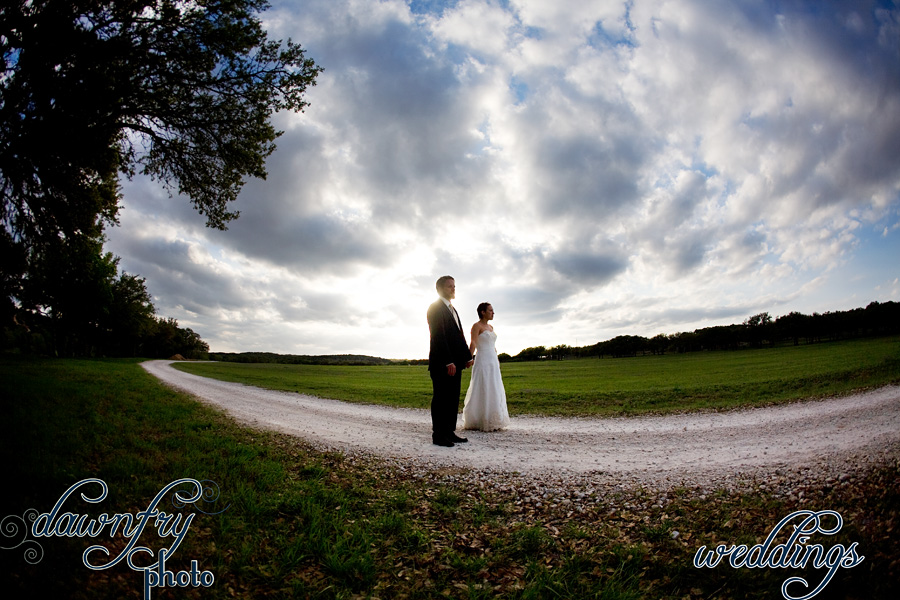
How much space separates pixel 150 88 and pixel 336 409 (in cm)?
1267

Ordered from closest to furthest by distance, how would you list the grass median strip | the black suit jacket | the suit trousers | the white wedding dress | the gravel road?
the grass median strip
the gravel road
the suit trousers
the black suit jacket
the white wedding dress

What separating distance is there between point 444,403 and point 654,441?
4887 mm

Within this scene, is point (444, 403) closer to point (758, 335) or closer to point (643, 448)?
point (643, 448)

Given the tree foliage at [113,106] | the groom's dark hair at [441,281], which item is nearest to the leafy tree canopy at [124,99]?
the tree foliage at [113,106]

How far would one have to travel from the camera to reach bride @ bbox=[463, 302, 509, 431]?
31.8 feet

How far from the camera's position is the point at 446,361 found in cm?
845

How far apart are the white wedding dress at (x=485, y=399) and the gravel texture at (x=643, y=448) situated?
385 millimetres

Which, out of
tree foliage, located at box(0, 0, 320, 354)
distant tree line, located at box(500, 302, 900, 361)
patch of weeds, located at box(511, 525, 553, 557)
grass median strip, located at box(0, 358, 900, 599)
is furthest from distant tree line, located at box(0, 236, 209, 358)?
distant tree line, located at box(500, 302, 900, 361)

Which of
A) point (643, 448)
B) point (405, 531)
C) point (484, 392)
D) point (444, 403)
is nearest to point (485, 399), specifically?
point (484, 392)

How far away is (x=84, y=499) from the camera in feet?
13.7

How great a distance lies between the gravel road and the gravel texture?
2cm

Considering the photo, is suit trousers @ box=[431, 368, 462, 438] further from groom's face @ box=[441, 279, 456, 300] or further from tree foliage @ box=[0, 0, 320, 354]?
tree foliage @ box=[0, 0, 320, 354]

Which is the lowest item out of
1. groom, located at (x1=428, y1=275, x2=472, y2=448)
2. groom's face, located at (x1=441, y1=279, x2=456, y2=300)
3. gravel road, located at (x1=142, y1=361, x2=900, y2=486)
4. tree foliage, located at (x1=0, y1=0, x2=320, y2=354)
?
gravel road, located at (x1=142, y1=361, x2=900, y2=486)

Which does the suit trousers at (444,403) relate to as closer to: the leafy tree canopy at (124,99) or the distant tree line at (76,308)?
the leafy tree canopy at (124,99)
